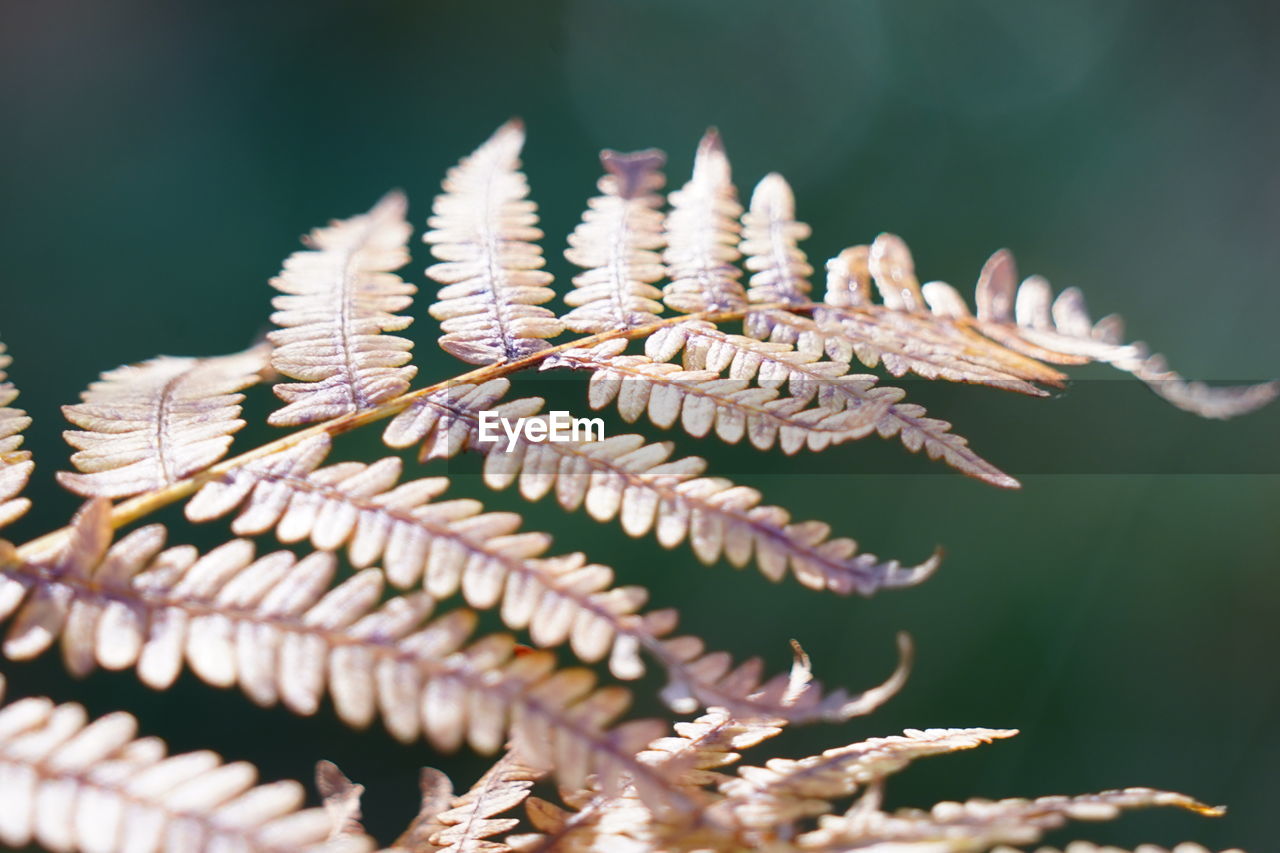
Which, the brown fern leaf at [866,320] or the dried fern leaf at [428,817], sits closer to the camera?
the dried fern leaf at [428,817]

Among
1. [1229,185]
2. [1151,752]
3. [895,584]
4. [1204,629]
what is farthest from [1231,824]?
[1229,185]

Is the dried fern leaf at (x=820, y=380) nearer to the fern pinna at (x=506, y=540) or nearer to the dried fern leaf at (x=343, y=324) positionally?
the fern pinna at (x=506, y=540)

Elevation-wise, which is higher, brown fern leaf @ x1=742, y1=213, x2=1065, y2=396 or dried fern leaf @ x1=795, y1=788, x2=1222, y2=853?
brown fern leaf @ x1=742, y1=213, x2=1065, y2=396

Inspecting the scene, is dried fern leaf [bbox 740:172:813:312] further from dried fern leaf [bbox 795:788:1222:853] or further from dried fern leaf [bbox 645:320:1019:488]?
dried fern leaf [bbox 795:788:1222:853]

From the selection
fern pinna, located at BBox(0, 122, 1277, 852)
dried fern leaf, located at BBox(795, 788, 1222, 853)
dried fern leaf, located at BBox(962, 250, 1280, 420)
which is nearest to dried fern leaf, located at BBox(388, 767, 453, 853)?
fern pinna, located at BBox(0, 122, 1277, 852)

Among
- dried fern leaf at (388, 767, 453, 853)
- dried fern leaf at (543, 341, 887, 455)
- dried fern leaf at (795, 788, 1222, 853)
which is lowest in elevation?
dried fern leaf at (388, 767, 453, 853)

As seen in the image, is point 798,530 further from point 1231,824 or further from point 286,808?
point 1231,824

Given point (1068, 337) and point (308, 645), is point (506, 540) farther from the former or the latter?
point (1068, 337)

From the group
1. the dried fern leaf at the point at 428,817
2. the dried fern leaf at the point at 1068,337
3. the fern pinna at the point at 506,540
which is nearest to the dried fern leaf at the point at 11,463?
the fern pinna at the point at 506,540
